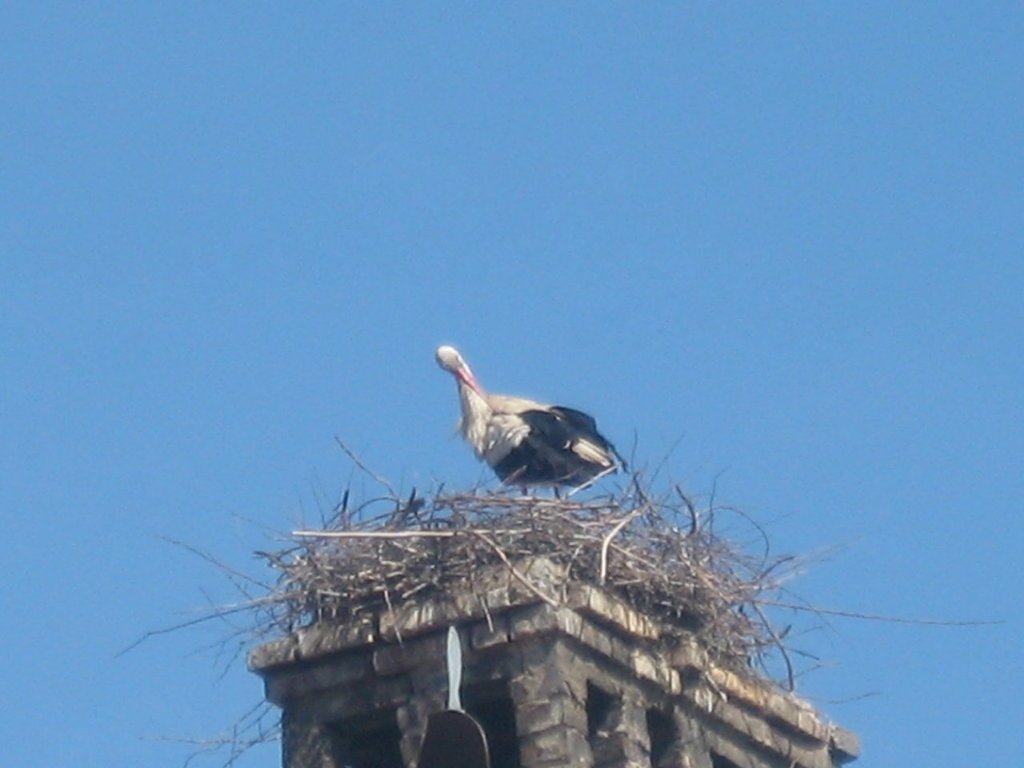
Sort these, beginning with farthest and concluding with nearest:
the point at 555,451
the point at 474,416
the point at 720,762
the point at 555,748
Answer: the point at 474,416, the point at 555,451, the point at 720,762, the point at 555,748

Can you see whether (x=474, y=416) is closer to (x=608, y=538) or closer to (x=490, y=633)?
(x=608, y=538)

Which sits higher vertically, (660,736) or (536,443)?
(536,443)

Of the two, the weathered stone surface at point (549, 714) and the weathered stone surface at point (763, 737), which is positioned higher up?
the weathered stone surface at point (763, 737)

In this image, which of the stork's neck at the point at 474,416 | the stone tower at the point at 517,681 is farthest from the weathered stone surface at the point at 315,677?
the stork's neck at the point at 474,416

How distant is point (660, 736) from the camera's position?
16.0 meters

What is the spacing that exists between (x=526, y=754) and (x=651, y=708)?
0.96 meters

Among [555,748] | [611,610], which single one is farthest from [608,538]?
[555,748]

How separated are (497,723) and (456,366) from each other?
3998 mm

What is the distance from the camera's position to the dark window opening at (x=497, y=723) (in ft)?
51.4

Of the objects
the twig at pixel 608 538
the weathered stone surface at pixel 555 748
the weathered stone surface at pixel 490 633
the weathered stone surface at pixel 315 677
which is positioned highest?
the twig at pixel 608 538

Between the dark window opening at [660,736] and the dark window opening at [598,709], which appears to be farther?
the dark window opening at [660,736]

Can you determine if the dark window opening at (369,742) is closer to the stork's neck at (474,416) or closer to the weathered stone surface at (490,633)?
the weathered stone surface at (490,633)

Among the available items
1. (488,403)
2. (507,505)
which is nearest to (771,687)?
(507,505)

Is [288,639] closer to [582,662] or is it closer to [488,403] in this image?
[582,662]
